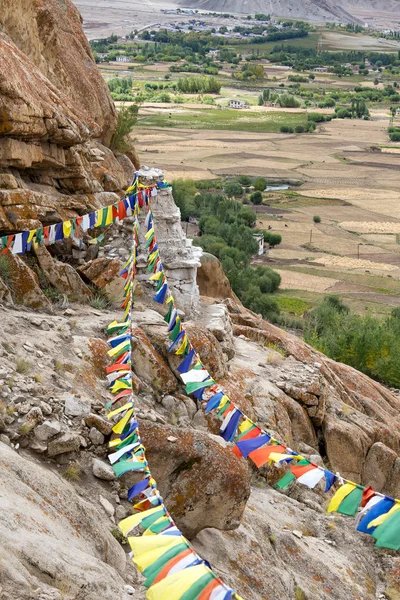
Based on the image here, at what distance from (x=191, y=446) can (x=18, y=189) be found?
9.68m

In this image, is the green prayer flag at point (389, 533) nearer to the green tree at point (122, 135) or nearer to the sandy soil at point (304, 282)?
the green tree at point (122, 135)

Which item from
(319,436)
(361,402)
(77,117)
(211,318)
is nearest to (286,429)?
(319,436)

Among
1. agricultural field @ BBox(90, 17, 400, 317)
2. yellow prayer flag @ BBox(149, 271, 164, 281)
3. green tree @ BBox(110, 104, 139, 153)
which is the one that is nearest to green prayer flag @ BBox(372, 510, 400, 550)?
yellow prayer flag @ BBox(149, 271, 164, 281)

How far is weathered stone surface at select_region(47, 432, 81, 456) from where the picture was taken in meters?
12.4

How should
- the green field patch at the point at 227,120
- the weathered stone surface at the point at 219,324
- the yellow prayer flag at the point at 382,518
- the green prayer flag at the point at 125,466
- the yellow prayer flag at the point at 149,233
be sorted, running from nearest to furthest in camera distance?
1. the yellow prayer flag at the point at 382,518
2. the green prayer flag at the point at 125,466
3. the yellow prayer flag at the point at 149,233
4. the weathered stone surface at the point at 219,324
5. the green field patch at the point at 227,120

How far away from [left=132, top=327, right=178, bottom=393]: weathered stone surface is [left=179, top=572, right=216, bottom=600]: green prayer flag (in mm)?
8542

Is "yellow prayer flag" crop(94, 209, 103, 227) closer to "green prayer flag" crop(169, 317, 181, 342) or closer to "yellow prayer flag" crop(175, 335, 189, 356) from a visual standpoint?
"green prayer flag" crop(169, 317, 181, 342)

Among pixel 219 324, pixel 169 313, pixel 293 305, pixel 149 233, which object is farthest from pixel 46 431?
pixel 293 305

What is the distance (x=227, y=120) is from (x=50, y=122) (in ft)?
545

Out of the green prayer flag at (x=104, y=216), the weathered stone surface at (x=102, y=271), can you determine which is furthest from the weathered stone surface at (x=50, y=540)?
the green prayer flag at (x=104, y=216)

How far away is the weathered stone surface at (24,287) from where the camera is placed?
1867 cm

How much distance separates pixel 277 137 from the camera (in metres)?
169

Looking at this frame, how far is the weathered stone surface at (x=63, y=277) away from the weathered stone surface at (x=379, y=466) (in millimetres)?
8372

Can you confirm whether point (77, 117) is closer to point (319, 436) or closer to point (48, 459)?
point (319, 436)
